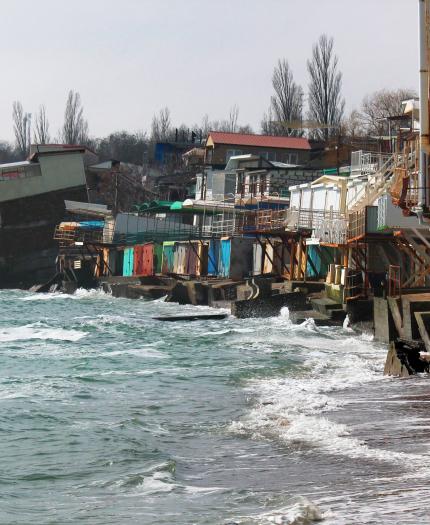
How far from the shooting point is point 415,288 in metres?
31.2

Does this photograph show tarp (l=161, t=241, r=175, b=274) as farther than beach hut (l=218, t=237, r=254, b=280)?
Yes

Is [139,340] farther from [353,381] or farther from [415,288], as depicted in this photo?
[353,381]

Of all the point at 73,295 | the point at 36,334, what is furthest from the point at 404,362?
the point at 73,295

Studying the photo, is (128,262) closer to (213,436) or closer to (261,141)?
(261,141)

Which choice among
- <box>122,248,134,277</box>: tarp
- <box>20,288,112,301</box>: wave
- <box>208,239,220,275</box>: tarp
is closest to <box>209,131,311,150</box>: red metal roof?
<box>122,248,134,277</box>: tarp

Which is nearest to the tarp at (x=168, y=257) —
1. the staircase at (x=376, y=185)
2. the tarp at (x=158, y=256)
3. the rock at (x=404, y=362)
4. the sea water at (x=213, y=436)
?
the tarp at (x=158, y=256)

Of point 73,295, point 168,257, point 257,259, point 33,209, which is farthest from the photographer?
point 33,209

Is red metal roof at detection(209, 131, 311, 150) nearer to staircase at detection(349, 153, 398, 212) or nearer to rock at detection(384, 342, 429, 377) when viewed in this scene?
staircase at detection(349, 153, 398, 212)

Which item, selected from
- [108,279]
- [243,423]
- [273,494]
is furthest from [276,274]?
[273,494]

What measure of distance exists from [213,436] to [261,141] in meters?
65.7

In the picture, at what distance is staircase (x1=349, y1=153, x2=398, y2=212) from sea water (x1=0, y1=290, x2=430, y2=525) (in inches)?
398

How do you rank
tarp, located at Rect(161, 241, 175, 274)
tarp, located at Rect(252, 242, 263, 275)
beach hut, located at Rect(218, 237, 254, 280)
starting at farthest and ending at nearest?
tarp, located at Rect(161, 241, 175, 274) → beach hut, located at Rect(218, 237, 254, 280) → tarp, located at Rect(252, 242, 263, 275)

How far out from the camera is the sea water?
11.4 meters

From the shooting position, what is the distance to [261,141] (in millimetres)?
80375
